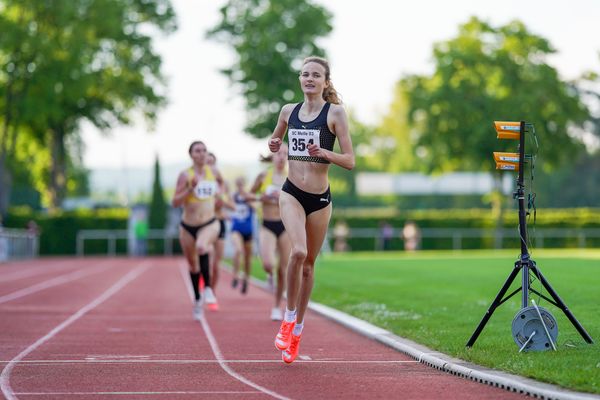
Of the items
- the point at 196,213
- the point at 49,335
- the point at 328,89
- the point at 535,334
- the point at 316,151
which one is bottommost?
the point at 49,335

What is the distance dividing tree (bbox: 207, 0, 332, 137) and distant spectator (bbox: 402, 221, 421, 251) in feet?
28.4

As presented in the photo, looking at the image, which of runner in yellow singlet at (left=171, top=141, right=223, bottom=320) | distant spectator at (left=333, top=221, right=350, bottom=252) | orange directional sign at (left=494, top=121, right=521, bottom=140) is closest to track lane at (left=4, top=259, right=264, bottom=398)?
runner in yellow singlet at (left=171, top=141, right=223, bottom=320)

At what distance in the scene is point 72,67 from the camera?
55.0m

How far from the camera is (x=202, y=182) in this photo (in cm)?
1510

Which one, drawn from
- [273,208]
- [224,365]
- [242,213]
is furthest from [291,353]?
[242,213]

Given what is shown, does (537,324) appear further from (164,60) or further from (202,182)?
(164,60)

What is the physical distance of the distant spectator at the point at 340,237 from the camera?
193 feet

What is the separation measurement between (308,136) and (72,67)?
46.9 m

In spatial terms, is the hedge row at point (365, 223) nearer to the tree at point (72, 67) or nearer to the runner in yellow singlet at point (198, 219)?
the tree at point (72, 67)

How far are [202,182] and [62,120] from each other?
146ft

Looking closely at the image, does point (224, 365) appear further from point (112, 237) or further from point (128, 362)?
point (112, 237)

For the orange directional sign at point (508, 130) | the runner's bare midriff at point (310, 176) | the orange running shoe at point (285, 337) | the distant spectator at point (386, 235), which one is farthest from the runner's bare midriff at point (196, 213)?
the distant spectator at point (386, 235)

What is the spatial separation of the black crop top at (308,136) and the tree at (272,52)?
4972cm

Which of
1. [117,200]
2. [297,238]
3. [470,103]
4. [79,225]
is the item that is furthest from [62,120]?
[297,238]
